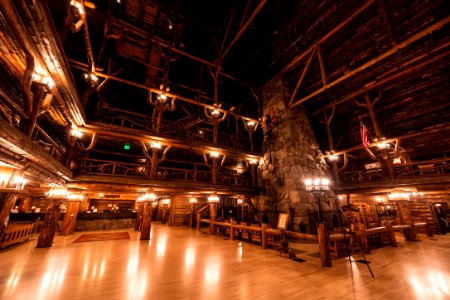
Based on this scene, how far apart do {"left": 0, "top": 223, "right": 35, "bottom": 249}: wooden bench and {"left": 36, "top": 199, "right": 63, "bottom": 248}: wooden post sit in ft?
3.23

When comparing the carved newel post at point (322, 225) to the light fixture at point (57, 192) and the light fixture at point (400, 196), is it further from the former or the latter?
the light fixture at point (57, 192)

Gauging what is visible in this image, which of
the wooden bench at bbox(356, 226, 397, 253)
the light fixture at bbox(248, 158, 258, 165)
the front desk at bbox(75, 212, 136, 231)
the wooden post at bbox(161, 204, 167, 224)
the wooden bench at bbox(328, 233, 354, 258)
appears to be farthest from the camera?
the wooden post at bbox(161, 204, 167, 224)

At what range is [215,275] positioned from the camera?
4.70 metres

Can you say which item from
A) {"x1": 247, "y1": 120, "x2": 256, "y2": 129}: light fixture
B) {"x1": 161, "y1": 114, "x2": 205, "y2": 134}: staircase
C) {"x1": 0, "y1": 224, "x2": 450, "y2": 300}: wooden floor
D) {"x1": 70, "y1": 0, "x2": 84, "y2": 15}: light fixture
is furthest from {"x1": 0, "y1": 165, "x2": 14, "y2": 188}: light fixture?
{"x1": 247, "y1": 120, "x2": 256, "y2": 129}: light fixture

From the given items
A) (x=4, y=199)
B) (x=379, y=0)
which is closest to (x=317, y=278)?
(x=4, y=199)

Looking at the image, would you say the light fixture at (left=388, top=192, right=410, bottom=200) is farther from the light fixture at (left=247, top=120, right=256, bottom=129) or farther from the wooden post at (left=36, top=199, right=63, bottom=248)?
the wooden post at (left=36, top=199, right=63, bottom=248)

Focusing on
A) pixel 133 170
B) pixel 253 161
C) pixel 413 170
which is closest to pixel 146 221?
pixel 133 170

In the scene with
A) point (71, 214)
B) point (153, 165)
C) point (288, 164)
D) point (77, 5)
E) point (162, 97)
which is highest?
point (162, 97)

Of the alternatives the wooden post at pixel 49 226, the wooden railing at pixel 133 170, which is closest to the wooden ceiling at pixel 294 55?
the wooden railing at pixel 133 170

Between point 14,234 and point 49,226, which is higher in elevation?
point 49,226

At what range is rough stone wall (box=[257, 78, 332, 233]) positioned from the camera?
10312 mm

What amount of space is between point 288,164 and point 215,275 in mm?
8313

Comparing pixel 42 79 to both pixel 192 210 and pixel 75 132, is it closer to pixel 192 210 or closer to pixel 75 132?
pixel 75 132

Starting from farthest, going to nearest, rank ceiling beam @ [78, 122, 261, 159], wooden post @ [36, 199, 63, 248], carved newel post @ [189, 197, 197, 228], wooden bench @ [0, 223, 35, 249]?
carved newel post @ [189, 197, 197, 228] → ceiling beam @ [78, 122, 261, 159] → wooden post @ [36, 199, 63, 248] → wooden bench @ [0, 223, 35, 249]
